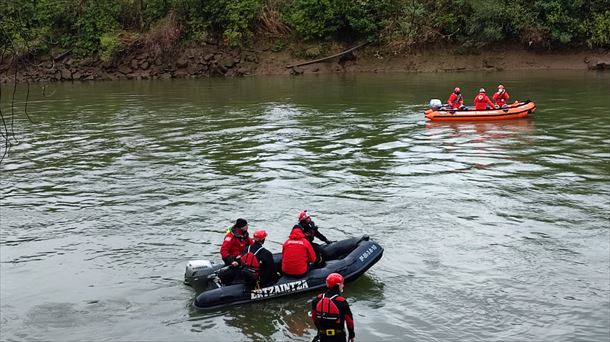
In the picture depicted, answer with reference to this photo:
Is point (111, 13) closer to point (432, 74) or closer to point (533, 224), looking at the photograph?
point (432, 74)

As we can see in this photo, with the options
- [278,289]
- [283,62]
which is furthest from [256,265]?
[283,62]

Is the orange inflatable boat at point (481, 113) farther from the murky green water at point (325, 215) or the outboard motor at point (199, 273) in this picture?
the outboard motor at point (199, 273)

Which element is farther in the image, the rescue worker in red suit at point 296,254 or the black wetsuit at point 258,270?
the rescue worker in red suit at point 296,254

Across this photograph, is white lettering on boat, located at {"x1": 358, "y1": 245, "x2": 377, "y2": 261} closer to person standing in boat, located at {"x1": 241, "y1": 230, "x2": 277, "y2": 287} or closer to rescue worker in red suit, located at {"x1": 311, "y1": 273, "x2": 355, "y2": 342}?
person standing in boat, located at {"x1": 241, "y1": 230, "x2": 277, "y2": 287}

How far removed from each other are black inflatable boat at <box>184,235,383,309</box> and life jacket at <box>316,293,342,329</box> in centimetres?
350

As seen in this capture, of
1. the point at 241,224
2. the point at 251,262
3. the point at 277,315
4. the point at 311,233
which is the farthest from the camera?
the point at 311,233

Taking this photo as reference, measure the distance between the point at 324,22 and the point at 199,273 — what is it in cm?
4197

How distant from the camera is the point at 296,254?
527 inches

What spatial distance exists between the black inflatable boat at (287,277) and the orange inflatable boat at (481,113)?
17394mm

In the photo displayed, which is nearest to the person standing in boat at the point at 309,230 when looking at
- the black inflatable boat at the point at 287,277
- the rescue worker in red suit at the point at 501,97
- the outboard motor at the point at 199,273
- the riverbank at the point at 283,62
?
the black inflatable boat at the point at 287,277

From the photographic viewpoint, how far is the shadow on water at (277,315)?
40.2 ft

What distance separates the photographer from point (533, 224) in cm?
1683

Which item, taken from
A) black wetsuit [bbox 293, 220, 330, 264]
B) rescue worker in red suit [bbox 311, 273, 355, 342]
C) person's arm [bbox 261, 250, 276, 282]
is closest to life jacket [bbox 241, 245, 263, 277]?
person's arm [bbox 261, 250, 276, 282]

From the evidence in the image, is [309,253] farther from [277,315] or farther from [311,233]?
[277,315]
